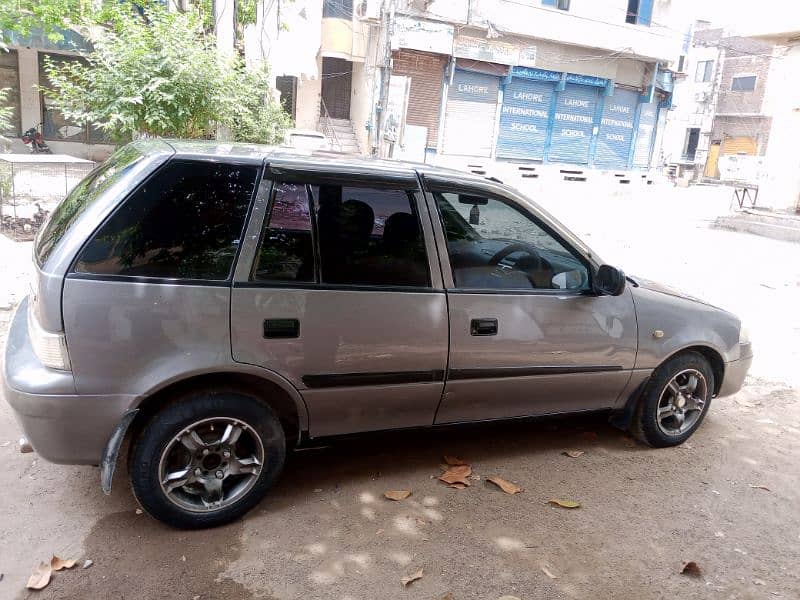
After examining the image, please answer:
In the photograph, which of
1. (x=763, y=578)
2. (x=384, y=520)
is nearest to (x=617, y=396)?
(x=763, y=578)

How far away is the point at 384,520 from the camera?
3.30 meters

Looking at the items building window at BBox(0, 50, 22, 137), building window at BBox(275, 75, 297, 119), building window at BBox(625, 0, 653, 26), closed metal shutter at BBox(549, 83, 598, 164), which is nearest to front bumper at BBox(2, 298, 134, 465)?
building window at BBox(275, 75, 297, 119)

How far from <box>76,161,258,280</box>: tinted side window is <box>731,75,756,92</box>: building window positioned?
47.9 metres

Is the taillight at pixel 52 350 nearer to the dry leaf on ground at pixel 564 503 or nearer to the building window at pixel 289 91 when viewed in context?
the dry leaf on ground at pixel 564 503

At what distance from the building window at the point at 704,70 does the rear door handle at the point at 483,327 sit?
47.3 meters

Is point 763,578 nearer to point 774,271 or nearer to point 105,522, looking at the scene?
point 105,522

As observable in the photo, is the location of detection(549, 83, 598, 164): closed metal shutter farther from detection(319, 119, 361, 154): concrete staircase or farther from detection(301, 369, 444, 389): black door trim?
detection(301, 369, 444, 389): black door trim

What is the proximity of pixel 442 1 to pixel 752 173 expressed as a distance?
14.1 metres

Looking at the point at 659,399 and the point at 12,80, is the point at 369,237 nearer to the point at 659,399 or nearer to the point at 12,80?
the point at 659,399

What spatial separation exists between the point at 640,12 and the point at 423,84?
9777 mm

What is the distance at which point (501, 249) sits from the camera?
3717mm

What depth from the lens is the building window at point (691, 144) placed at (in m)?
46.0

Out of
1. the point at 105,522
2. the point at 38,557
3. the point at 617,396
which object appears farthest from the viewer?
the point at 617,396

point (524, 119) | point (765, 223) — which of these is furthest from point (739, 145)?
point (765, 223)
